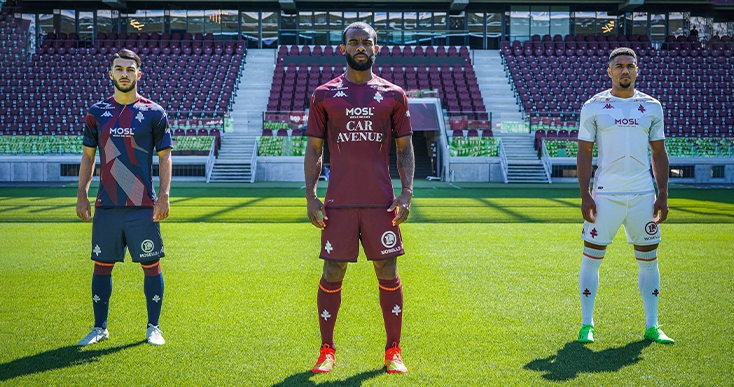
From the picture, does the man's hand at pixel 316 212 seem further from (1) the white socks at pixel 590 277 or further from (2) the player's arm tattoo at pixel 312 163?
(1) the white socks at pixel 590 277

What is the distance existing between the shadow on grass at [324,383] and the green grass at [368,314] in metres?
0.01

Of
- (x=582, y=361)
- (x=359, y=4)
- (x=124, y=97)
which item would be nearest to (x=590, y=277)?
(x=582, y=361)

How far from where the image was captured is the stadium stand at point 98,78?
32.4 m

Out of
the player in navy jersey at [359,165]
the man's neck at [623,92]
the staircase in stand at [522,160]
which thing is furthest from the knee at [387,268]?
the staircase in stand at [522,160]

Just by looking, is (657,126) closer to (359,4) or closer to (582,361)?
(582,361)

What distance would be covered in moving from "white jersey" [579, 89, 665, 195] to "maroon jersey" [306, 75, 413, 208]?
1.57 m

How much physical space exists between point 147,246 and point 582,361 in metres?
2.95

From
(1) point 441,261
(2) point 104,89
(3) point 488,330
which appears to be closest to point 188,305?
(3) point 488,330

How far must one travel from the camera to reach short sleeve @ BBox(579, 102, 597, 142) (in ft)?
16.8

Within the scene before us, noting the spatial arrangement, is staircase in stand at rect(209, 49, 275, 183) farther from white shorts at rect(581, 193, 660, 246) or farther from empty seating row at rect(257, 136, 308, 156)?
white shorts at rect(581, 193, 660, 246)

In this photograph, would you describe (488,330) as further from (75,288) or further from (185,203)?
(185,203)

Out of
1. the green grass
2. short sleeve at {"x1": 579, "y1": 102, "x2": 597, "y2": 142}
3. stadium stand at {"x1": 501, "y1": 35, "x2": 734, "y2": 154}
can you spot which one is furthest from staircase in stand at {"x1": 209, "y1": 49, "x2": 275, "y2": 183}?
short sleeve at {"x1": 579, "y1": 102, "x2": 597, "y2": 142}

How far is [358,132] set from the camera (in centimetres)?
427

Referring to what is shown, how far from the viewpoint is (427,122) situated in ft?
102
